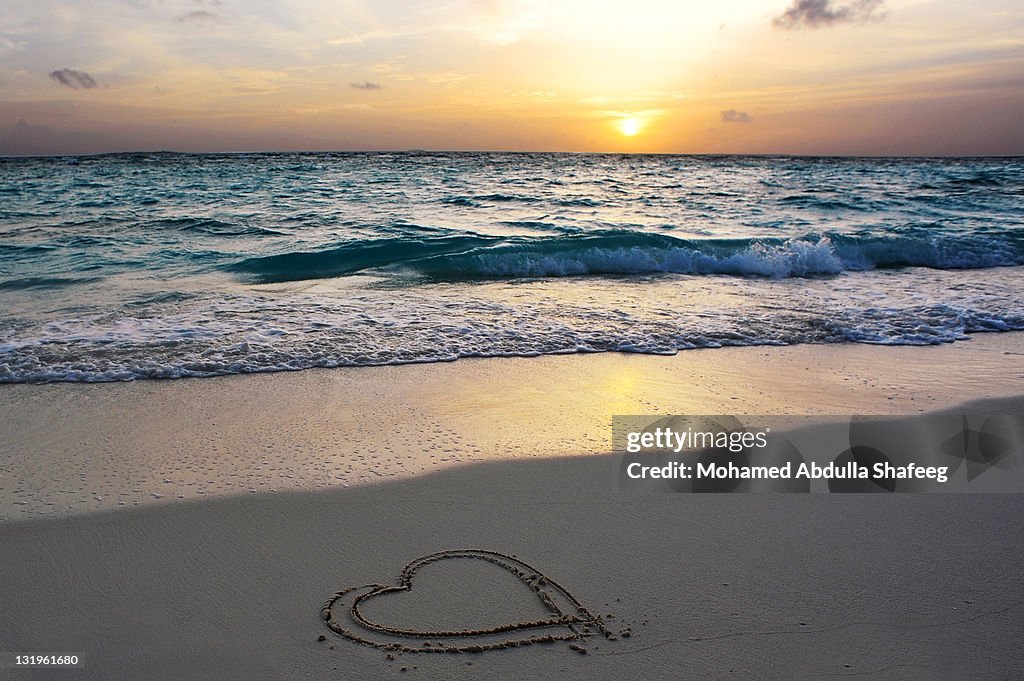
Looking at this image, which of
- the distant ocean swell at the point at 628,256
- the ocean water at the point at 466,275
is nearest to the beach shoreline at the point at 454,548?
the ocean water at the point at 466,275

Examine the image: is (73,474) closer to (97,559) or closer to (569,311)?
(97,559)

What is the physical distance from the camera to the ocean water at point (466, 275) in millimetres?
6750

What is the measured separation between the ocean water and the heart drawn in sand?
11.3ft

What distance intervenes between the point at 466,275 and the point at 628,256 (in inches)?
117

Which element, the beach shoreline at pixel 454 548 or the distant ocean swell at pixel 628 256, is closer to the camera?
the beach shoreline at pixel 454 548

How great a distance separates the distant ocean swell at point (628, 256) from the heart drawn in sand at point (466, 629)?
8.69 meters

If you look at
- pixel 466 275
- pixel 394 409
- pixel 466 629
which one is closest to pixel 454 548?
pixel 466 629

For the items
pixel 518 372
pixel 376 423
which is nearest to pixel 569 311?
pixel 518 372

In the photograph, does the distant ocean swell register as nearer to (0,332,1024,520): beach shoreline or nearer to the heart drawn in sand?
(0,332,1024,520): beach shoreline

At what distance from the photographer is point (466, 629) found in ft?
8.81

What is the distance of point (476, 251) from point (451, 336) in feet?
20.3

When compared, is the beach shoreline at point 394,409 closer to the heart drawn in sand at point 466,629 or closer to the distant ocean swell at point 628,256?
the heart drawn in sand at point 466,629

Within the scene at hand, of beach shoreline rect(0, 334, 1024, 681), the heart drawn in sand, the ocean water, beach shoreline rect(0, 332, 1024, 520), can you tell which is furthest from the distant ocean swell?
the heart drawn in sand

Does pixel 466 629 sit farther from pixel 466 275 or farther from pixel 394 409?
pixel 466 275
